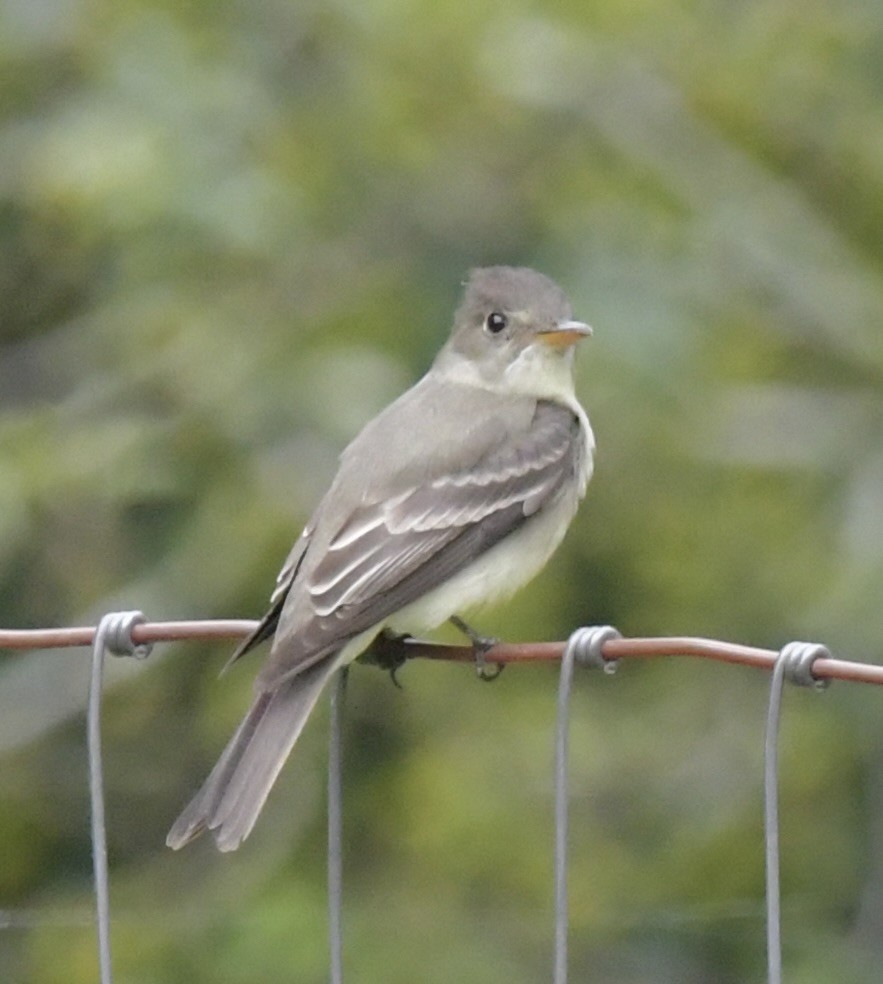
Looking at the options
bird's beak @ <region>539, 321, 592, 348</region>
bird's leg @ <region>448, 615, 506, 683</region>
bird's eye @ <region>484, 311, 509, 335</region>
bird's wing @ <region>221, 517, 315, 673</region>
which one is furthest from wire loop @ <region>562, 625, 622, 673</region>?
bird's eye @ <region>484, 311, 509, 335</region>

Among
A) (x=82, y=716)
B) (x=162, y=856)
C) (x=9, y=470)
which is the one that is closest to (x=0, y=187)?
(x=9, y=470)

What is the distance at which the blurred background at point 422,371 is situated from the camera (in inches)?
200

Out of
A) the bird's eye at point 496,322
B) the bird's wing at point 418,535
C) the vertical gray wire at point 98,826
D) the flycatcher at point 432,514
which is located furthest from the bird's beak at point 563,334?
the vertical gray wire at point 98,826

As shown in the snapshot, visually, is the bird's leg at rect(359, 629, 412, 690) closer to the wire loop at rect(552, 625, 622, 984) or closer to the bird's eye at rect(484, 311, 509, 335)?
the bird's eye at rect(484, 311, 509, 335)

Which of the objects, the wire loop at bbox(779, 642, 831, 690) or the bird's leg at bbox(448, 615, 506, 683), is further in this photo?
the bird's leg at bbox(448, 615, 506, 683)

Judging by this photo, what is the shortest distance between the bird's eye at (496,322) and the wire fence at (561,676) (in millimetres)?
1372

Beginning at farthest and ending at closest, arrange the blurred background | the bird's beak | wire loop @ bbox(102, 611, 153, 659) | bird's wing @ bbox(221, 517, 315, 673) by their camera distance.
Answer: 1. the blurred background
2. the bird's beak
3. bird's wing @ bbox(221, 517, 315, 673)
4. wire loop @ bbox(102, 611, 153, 659)

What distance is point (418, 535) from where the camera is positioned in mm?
3879

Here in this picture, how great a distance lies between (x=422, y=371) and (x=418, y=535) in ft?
4.34

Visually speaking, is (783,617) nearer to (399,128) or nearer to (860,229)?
(860,229)

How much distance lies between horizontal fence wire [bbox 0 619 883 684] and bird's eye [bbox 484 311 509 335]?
115 centimetres

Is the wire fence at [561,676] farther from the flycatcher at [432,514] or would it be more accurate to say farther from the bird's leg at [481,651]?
the flycatcher at [432,514]

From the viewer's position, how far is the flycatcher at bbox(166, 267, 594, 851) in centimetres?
349

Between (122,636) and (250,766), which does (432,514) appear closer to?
(250,766)
